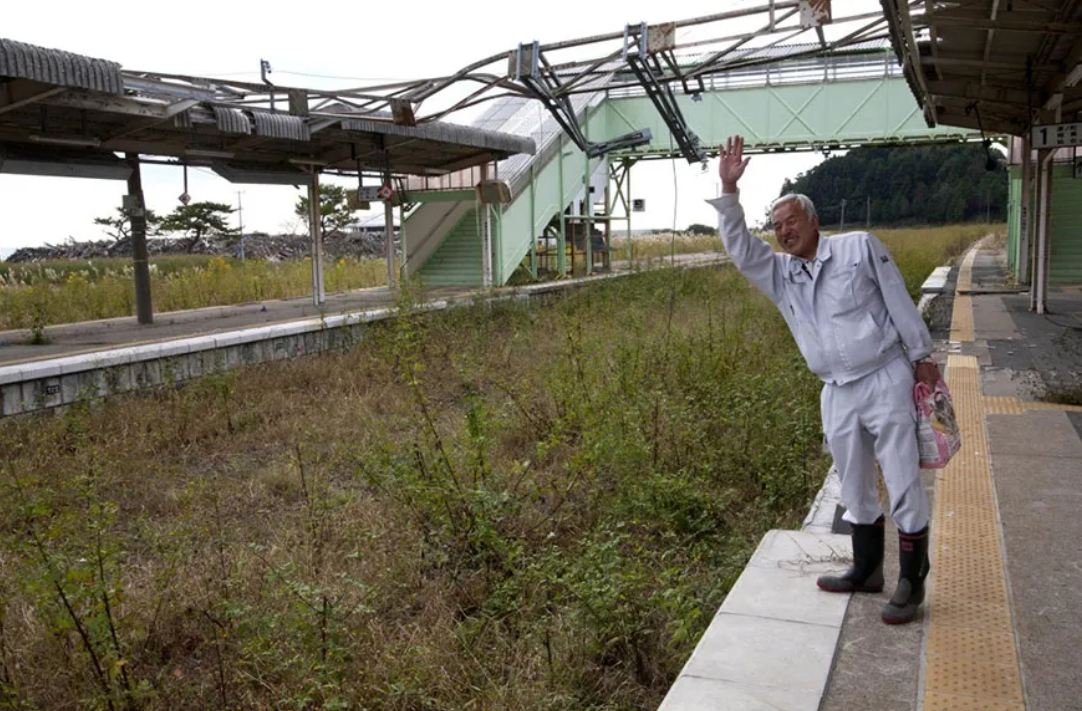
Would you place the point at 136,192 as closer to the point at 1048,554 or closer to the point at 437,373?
the point at 437,373

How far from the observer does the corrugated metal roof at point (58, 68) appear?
28.1 ft

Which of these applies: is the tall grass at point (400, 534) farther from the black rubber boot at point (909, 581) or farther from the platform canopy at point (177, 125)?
the platform canopy at point (177, 125)

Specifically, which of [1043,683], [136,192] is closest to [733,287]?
[136,192]

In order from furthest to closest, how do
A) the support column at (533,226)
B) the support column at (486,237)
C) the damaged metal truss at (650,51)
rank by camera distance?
the support column at (533,226)
the support column at (486,237)
the damaged metal truss at (650,51)

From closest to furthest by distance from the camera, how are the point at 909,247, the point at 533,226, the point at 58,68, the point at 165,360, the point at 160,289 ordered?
the point at 58,68
the point at 165,360
the point at 160,289
the point at 533,226
the point at 909,247

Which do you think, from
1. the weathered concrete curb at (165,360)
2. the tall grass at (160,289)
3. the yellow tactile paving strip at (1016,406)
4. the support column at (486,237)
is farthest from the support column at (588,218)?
the yellow tactile paving strip at (1016,406)

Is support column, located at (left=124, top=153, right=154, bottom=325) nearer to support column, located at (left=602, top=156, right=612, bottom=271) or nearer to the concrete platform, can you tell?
the concrete platform

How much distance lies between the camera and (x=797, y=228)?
3.68 metres

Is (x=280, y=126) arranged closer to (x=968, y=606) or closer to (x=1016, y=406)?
(x=1016, y=406)

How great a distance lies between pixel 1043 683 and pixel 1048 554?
1254mm

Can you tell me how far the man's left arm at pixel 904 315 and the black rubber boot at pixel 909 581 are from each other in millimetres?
622

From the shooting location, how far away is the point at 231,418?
29.1 ft

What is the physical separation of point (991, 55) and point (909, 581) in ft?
30.1

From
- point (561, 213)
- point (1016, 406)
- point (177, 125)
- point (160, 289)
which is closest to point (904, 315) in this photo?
point (1016, 406)
